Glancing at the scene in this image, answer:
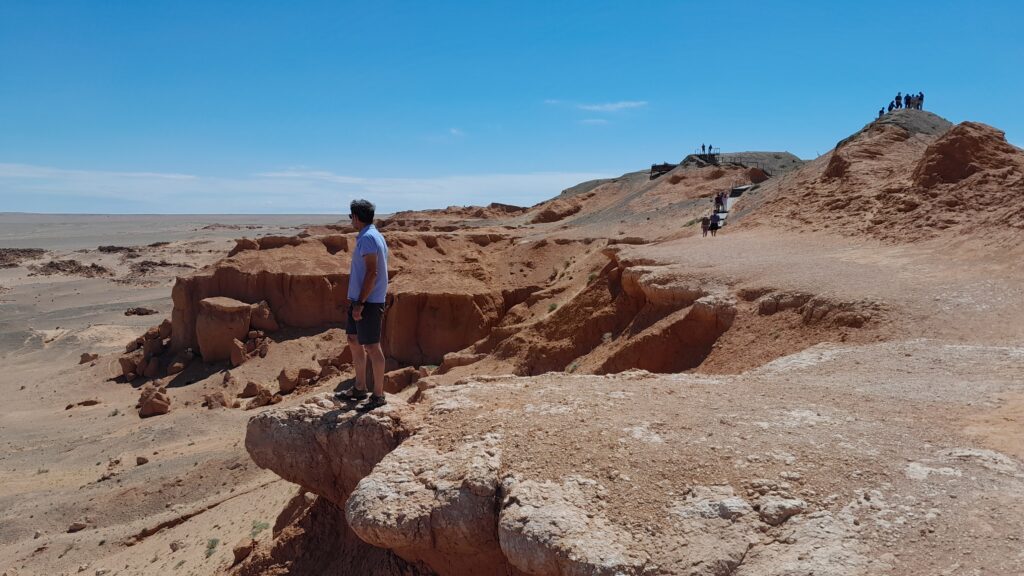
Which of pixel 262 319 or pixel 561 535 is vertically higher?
pixel 561 535

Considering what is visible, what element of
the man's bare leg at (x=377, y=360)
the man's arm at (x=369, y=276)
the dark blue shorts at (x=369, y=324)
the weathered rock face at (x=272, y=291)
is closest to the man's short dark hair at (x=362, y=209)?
the man's arm at (x=369, y=276)

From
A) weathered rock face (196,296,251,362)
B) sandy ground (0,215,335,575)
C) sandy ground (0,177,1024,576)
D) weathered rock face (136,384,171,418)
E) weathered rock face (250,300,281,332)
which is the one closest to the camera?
sandy ground (0,177,1024,576)

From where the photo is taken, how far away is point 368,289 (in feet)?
18.1

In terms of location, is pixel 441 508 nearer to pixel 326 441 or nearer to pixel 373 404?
pixel 373 404

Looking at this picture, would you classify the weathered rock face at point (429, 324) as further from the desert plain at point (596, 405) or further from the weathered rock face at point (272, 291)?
the weathered rock face at point (272, 291)

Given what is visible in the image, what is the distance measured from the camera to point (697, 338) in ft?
34.3

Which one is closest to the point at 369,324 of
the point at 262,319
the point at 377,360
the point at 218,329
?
the point at 377,360

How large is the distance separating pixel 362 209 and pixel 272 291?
17768 millimetres

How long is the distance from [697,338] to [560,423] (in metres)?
6.01

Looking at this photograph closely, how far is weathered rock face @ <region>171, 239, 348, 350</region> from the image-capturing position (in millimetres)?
21906

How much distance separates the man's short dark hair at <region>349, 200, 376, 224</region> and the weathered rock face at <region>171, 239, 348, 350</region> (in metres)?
16.8

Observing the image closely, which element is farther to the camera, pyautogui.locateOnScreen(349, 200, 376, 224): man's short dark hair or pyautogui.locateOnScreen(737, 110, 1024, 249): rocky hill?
pyautogui.locateOnScreen(737, 110, 1024, 249): rocky hill

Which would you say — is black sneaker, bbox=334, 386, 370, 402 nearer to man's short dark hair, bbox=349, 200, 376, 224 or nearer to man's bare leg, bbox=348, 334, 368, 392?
man's bare leg, bbox=348, 334, 368, 392

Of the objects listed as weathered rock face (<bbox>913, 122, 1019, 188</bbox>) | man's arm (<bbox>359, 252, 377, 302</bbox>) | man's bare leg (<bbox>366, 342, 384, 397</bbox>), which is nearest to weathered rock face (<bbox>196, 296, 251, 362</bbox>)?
man's bare leg (<bbox>366, 342, 384, 397</bbox>)
